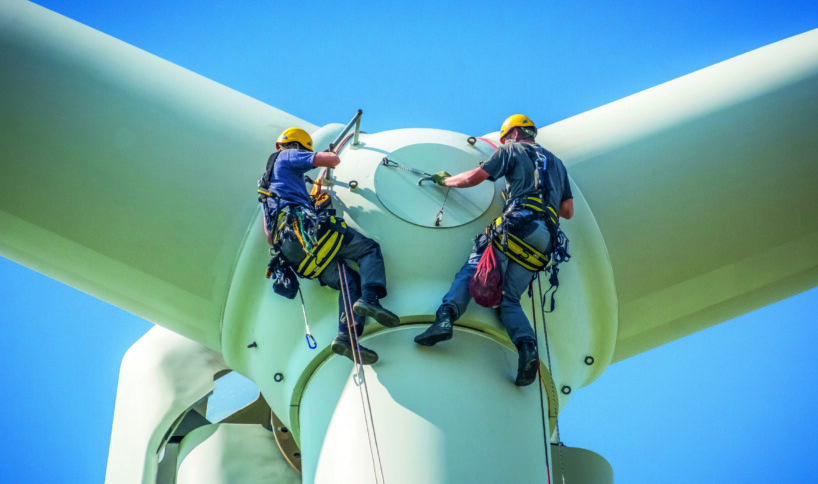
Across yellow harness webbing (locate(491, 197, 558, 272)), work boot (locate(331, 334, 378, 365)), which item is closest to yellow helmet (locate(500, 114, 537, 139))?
yellow harness webbing (locate(491, 197, 558, 272))

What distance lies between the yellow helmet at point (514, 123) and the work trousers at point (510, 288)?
127 centimetres

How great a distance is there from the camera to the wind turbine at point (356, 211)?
8836 millimetres

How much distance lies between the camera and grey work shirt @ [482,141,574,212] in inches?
342

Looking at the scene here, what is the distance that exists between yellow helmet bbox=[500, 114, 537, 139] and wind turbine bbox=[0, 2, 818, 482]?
0.28 meters

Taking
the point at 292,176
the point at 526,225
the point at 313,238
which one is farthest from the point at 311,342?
the point at 526,225

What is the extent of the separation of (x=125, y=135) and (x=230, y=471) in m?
3.39

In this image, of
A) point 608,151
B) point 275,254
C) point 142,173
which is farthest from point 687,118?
point 142,173

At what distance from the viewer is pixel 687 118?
9891mm

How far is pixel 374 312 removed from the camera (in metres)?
8.17

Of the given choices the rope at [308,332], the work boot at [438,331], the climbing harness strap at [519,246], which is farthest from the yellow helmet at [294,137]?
the work boot at [438,331]

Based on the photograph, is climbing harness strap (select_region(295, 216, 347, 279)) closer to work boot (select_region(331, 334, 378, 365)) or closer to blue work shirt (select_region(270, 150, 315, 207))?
blue work shirt (select_region(270, 150, 315, 207))

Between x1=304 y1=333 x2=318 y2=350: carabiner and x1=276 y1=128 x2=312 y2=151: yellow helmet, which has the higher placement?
x1=276 y1=128 x2=312 y2=151: yellow helmet

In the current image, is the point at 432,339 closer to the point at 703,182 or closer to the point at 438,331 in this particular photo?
the point at 438,331

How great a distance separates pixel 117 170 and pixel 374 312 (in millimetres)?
2863
